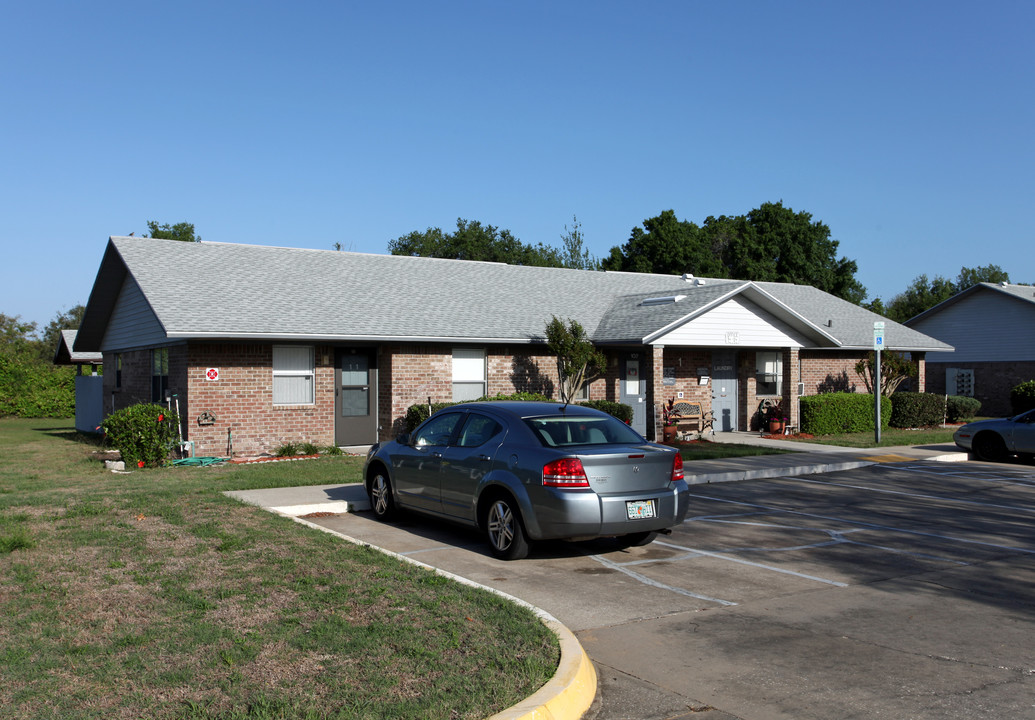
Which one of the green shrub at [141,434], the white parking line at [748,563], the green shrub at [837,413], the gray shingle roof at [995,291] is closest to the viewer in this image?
the white parking line at [748,563]

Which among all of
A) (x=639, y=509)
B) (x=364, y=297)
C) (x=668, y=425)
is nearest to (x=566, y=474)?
(x=639, y=509)

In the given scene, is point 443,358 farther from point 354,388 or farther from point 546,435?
point 546,435

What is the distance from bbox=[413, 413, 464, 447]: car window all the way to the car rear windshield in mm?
1257

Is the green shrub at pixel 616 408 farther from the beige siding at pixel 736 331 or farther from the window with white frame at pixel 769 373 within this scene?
the window with white frame at pixel 769 373

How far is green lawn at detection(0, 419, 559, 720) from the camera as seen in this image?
185 inches

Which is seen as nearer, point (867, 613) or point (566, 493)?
point (867, 613)

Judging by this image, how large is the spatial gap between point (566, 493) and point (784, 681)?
325cm

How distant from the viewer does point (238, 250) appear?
899 inches

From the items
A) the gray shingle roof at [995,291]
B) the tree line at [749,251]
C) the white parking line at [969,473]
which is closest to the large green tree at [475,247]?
the tree line at [749,251]

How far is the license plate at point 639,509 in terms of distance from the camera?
8672 millimetres

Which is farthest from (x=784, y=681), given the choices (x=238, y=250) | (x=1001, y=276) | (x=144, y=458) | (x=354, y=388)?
(x=1001, y=276)

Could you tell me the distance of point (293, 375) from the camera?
19422mm

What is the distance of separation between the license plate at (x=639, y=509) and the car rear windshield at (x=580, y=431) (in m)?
0.76

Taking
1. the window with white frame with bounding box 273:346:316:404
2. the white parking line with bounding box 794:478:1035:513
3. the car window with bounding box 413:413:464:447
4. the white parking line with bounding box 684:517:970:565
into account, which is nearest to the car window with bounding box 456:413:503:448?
the car window with bounding box 413:413:464:447
